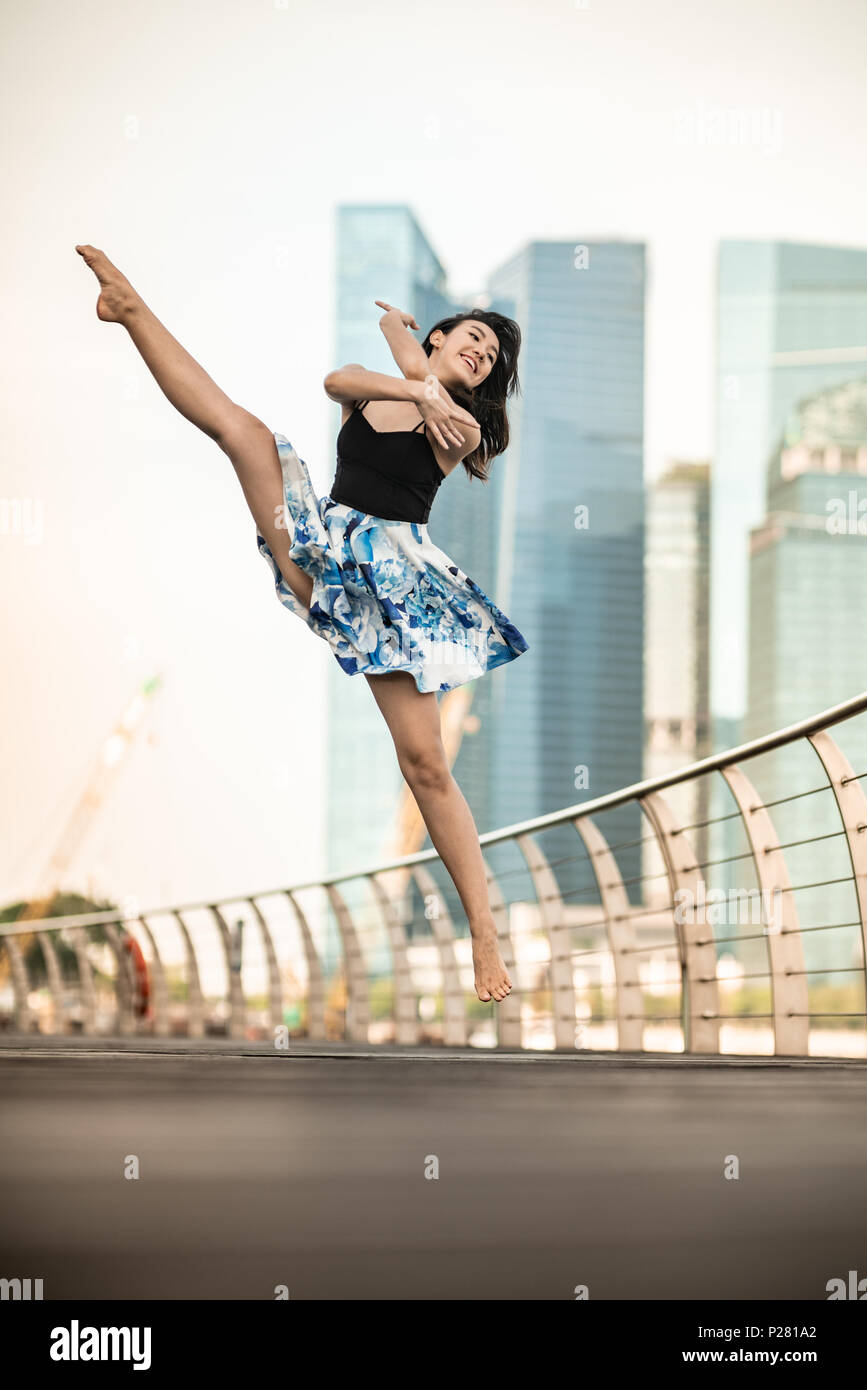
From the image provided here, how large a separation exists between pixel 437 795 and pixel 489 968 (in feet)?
1.11

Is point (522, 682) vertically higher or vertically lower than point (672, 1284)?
higher

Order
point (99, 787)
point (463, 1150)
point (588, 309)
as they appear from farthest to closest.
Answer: point (588, 309) → point (99, 787) → point (463, 1150)

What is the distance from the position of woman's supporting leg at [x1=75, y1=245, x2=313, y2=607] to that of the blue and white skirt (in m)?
0.03

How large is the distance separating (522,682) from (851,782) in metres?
118

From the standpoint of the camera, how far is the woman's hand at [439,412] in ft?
9.37

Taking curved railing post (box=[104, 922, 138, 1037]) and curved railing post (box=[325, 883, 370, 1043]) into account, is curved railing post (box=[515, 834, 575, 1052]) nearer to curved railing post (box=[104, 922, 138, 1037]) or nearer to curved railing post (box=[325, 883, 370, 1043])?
curved railing post (box=[325, 883, 370, 1043])

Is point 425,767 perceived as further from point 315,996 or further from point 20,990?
point 20,990

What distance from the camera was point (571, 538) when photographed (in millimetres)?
124250

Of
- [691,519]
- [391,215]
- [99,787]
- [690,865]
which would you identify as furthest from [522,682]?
[690,865]

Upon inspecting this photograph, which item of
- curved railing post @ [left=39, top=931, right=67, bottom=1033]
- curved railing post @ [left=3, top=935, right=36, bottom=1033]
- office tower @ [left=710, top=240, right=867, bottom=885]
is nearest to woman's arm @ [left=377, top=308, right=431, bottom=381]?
curved railing post @ [left=39, top=931, right=67, bottom=1033]

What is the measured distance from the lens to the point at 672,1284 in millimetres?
1257

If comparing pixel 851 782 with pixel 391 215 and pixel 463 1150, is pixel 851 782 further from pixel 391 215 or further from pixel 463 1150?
pixel 391 215

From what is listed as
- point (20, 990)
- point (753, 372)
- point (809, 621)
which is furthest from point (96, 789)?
point (753, 372)
